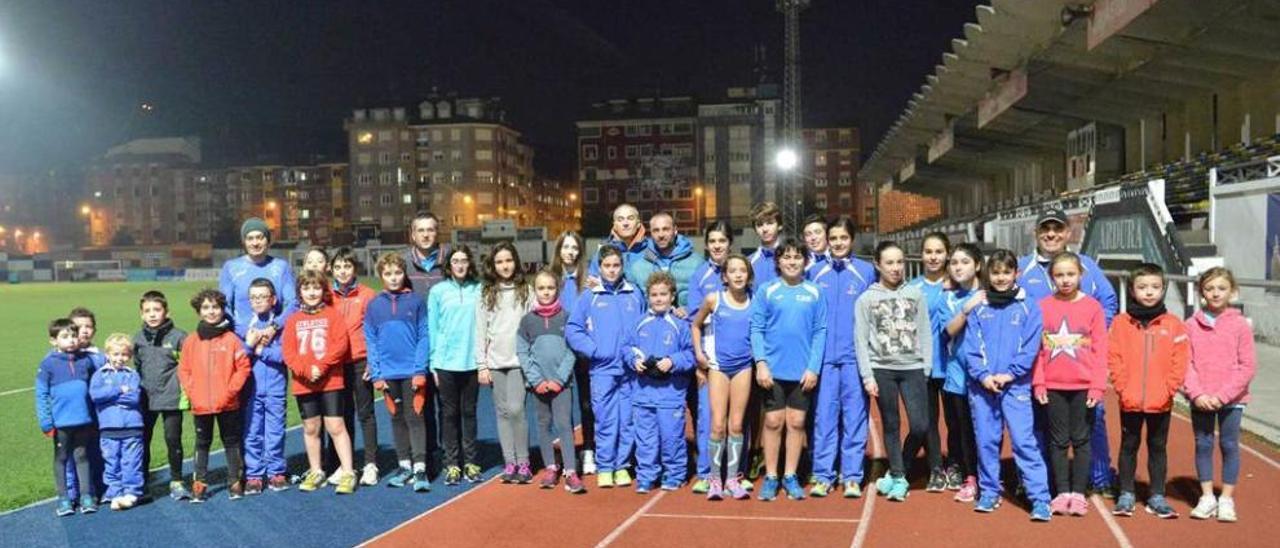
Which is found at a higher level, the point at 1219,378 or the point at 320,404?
the point at 1219,378

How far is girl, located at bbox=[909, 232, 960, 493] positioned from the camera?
6145mm

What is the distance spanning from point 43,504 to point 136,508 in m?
0.72

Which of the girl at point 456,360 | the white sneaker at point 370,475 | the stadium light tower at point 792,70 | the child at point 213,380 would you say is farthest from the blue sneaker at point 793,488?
the stadium light tower at point 792,70

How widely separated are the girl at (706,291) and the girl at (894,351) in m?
0.84

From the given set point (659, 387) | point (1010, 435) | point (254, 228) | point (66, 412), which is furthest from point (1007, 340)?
point (66, 412)

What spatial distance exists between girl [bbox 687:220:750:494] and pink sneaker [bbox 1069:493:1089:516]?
6.52ft

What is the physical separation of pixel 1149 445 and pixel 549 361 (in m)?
3.71

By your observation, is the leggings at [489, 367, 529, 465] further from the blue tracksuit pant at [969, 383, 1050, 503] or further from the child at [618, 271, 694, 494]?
the blue tracksuit pant at [969, 383, 1050, 503]

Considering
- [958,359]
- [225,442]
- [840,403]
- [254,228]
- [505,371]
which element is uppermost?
[254,228]

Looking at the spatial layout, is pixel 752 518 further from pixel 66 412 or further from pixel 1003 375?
pixel 66 412

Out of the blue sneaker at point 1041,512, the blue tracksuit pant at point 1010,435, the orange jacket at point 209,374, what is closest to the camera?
the blue sneaker at point 1041,512

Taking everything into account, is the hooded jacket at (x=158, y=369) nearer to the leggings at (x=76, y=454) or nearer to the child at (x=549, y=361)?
the leggings at (x=76, y=454)

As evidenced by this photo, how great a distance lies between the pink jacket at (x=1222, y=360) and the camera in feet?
17.4

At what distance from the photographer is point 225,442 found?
21.4 feet
